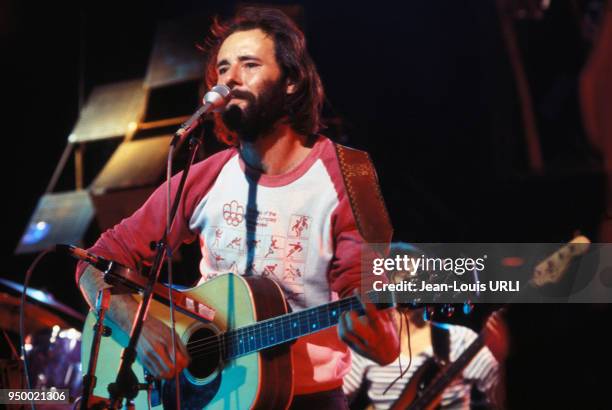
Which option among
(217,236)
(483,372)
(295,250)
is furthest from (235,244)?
(483,372)

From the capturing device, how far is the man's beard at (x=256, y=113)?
9.14 ft

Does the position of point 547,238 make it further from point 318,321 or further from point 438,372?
point 318,321

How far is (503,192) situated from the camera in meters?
4.27

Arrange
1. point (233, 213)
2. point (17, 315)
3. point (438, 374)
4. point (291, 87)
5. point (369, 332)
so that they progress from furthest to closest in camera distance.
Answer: point (438, 374)
point (17, 315)
point (291, 87)
point (233, 213)
point (369, 332)

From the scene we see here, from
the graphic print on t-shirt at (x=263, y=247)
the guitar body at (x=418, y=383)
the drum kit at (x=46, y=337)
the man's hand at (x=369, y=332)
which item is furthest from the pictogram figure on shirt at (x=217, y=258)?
the guitar body at (x=418, y=383)

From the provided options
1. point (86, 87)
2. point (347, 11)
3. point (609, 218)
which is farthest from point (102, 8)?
point (609, 218)

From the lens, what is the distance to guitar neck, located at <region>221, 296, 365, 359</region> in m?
2.35

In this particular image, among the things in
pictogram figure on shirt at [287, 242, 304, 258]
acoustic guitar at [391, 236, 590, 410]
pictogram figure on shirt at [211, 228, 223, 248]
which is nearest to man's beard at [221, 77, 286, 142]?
pictogram figure on shirt at [211, 228, 223, 248]

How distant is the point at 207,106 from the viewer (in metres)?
2.54

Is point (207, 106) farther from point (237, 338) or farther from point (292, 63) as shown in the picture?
point (237, 338)

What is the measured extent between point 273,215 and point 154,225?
0.55 m

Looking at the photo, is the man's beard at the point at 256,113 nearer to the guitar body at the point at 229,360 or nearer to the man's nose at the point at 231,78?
the man's nose at the point at 231,78

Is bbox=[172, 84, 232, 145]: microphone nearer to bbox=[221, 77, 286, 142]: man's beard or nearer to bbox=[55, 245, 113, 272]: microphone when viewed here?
bbox=[221, 77, 286, 142]: man's beard

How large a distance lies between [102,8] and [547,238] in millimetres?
4003
